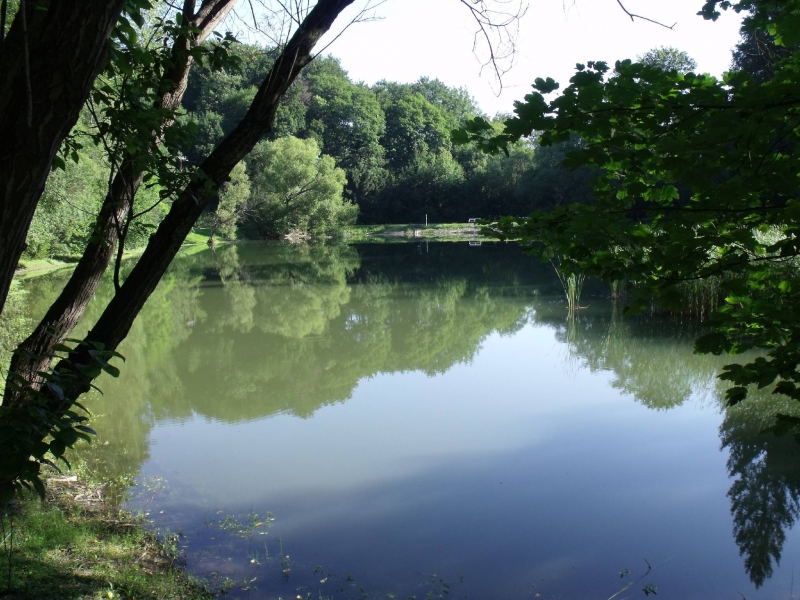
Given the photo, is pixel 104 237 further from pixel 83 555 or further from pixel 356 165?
pixel 356 165

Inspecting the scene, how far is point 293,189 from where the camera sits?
3562 cm

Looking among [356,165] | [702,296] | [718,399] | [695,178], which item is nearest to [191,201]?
[695,178]

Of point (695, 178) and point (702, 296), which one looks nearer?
point (695, 178)

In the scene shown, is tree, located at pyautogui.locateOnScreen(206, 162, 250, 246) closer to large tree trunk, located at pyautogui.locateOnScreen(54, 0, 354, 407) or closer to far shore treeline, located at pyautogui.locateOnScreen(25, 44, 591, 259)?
far shore treeline, located at pyautogui.locateOnScreen(25, 44, 591, 259)

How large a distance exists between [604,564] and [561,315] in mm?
8206

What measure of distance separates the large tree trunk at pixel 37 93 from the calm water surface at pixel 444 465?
2575mm

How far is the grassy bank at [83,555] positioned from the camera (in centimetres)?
273

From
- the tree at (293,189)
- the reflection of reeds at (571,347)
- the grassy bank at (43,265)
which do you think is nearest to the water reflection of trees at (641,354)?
the reflection of reeds at (571,347)

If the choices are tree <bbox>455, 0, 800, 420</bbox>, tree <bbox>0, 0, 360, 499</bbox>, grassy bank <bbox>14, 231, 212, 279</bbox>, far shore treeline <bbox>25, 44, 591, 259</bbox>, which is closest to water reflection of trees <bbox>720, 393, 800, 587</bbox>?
tree <bbox>455, 0, 800, 420</bbox>

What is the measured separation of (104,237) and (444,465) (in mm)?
3358

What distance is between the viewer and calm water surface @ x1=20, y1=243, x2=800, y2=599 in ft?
12.1

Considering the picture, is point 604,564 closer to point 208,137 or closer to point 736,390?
point 736,390

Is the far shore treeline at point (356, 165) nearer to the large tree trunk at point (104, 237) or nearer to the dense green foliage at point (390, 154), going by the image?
the dense green foliage at point (390, 154)

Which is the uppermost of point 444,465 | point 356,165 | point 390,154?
point 390,154
